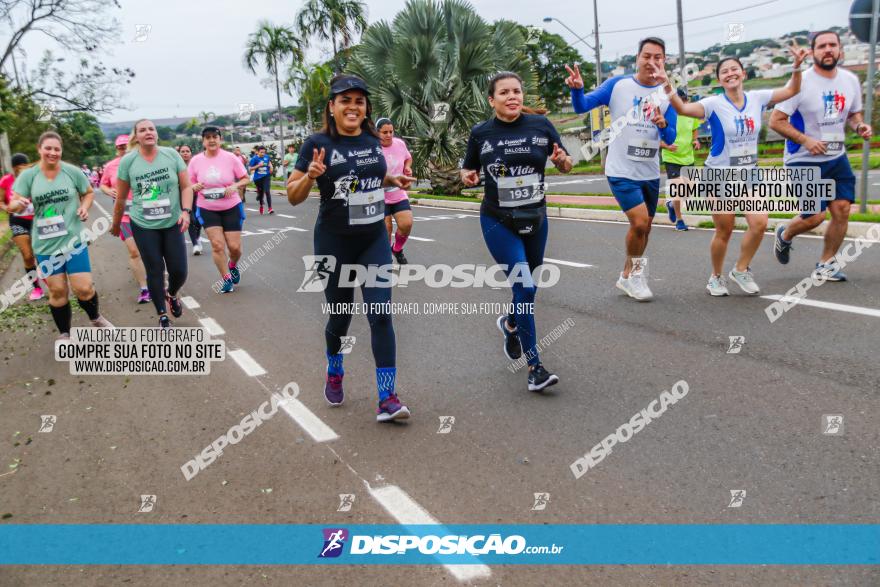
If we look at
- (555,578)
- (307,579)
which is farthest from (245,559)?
(555,578)

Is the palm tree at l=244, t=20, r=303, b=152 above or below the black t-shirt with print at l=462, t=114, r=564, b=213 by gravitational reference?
above

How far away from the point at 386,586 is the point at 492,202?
300 cm

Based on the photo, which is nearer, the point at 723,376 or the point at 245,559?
the point at 245,559

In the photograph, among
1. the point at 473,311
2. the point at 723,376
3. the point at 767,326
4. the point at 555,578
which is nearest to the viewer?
the point at 555,578

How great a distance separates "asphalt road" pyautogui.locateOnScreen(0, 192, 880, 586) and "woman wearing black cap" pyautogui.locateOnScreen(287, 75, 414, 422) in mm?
517

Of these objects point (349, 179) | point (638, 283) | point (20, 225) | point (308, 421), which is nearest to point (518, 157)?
point (349, 179)

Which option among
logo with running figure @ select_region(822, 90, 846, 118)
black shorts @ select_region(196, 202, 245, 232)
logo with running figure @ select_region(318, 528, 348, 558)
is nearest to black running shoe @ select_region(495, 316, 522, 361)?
logo with running figure @ select_region(318, 528, 348, 558)

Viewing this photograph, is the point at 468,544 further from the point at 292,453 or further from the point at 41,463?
the point at 41,463

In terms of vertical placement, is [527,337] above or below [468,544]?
above

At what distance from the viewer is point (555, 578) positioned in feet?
9.48

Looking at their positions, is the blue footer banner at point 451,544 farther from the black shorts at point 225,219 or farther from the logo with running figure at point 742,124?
the black shorts at point 225,219

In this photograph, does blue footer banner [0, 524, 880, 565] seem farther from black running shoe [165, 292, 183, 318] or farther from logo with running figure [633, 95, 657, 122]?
logo with running figure [633, 95, 657, 122]

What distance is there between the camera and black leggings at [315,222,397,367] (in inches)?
182

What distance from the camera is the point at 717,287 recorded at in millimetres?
7242
